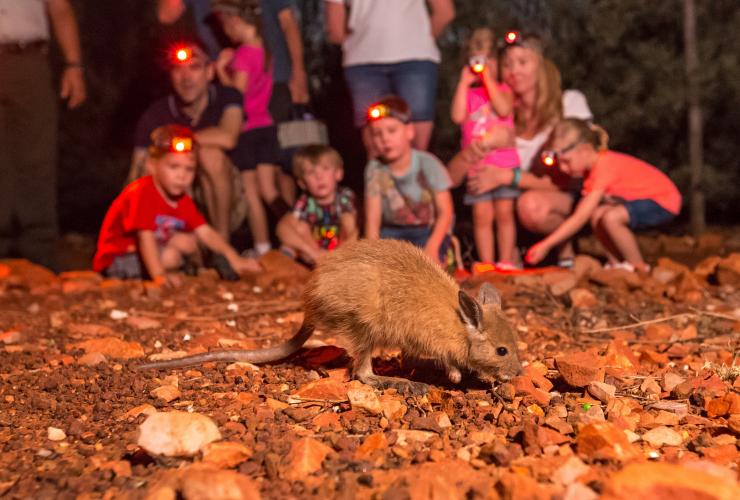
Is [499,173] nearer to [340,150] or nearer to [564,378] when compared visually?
[340,150]

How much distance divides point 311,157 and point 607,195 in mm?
2770

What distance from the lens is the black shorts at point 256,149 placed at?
775cm

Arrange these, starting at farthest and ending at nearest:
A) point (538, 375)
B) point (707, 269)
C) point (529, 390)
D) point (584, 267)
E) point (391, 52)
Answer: point (391, 52), point (584, 267), point (707, 269), point (538, 375), point (529, 390)

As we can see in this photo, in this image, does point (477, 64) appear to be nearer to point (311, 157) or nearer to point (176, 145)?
point (311, 157)

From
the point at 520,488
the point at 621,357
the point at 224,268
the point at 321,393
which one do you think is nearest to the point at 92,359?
the point at 321,393

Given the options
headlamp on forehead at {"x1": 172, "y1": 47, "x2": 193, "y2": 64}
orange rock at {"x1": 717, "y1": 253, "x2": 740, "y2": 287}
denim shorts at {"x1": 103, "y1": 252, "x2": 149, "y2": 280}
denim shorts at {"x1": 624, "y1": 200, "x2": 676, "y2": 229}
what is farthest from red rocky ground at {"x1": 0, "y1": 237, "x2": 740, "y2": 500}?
headlamp on forehead at {"x1": 172, "y1": 47, "x2": 193, "y2": 64}

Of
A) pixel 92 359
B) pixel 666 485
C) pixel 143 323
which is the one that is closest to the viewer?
pixel 666 485

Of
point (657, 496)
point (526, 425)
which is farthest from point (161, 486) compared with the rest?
point (657, 496)

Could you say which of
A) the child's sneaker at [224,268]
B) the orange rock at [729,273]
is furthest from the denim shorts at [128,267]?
the orange rock at [729,273]

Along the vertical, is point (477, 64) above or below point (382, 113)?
above

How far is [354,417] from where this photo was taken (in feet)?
9.95

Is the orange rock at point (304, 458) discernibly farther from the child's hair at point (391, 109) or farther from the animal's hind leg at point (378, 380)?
the child's hair at point (391, 109)

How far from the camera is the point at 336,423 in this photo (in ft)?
9.74

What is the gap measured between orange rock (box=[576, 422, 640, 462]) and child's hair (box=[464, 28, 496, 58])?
17.4 ft
